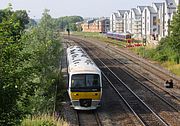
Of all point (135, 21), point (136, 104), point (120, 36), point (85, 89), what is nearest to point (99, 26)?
point (135, 21)

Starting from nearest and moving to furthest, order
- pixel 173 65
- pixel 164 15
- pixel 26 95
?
pixel 26 95 < pixel 173 65 < pixel 164 15

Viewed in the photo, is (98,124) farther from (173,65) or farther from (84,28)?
(84,28)

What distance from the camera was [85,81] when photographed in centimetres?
1969

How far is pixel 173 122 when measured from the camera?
1752 centimetres

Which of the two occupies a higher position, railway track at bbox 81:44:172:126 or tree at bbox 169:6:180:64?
tree at bbox 169:6:180:64

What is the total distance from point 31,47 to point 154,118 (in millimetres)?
7570

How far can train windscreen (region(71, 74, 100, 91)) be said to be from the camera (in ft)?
64.1

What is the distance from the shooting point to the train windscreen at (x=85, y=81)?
1953 centimetres

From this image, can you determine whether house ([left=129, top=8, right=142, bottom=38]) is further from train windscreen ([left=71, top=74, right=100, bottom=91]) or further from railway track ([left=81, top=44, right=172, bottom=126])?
train windscreen ([left=71, top=74, right=100, bottom=91])

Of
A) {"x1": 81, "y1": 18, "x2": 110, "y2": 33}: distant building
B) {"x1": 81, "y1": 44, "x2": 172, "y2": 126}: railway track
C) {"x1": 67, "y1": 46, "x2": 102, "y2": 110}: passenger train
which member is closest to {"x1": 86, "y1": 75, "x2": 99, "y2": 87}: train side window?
{"x1": 67, "y1": 46, "x2": 102, "y2": 110}: passenger train

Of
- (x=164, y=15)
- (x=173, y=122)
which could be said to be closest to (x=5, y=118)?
(x=173, y=122)

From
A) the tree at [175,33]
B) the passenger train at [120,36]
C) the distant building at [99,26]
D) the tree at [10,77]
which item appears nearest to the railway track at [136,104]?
the tree at [175,33]

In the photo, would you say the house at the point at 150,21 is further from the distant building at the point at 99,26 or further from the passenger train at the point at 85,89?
the passenger train at the point at 85,89

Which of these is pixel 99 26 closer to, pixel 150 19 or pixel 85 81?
pixel 150 19
